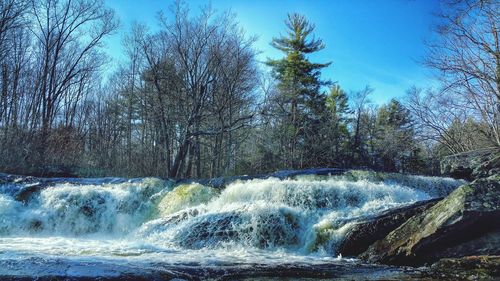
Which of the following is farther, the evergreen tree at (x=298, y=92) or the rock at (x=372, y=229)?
the evergreen tree at (x=298, y=92)

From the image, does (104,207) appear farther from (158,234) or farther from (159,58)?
(159,58)

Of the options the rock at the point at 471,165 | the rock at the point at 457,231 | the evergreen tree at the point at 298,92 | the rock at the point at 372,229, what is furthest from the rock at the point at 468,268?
the evergreen tree at the point at 298,92

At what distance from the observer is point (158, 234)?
408 inches

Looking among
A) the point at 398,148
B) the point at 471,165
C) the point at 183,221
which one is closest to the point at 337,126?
the point at 398,148

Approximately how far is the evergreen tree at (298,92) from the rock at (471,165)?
13742mm

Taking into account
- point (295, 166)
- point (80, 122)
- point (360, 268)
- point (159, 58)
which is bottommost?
point (360, 268)

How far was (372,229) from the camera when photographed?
831cm

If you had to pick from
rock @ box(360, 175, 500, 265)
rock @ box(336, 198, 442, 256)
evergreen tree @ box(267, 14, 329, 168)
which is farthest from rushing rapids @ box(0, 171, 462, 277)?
evergreen tree @ box(267, 14, 329, 168)

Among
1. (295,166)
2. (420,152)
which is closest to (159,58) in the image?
(295,166)

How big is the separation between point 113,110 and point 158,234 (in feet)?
84.7

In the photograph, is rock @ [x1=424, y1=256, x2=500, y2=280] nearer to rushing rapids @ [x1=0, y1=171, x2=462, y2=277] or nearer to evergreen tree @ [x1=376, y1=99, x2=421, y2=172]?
rushing rapids @ [x1=0, y1=171, x2=462, y2=277]

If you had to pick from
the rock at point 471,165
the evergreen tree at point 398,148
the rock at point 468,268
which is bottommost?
the rock at point 468,268

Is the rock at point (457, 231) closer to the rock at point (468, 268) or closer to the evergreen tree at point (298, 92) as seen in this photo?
the rock at point (468, 268)

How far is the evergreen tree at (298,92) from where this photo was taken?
98.5ft
